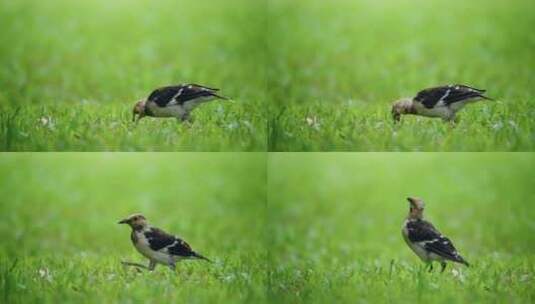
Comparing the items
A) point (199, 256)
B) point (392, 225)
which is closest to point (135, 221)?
point (199, 256)

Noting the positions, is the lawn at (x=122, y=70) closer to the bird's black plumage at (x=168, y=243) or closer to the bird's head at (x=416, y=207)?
the bird's black plumage at (x=168, y=243)

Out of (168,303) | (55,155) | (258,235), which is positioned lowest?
(168,303)

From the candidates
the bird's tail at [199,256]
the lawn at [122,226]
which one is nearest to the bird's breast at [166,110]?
the lawn at [122,226]

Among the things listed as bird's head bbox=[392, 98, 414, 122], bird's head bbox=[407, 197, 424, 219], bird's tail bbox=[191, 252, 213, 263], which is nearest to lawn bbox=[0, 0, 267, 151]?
bird's tail bbox=[191, 252, 213, 263]

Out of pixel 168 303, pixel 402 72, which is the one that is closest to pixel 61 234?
pixel 168 303

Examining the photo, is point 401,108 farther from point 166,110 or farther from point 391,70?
point 166,110

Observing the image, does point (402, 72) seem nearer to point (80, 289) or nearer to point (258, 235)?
point (258, 235)
